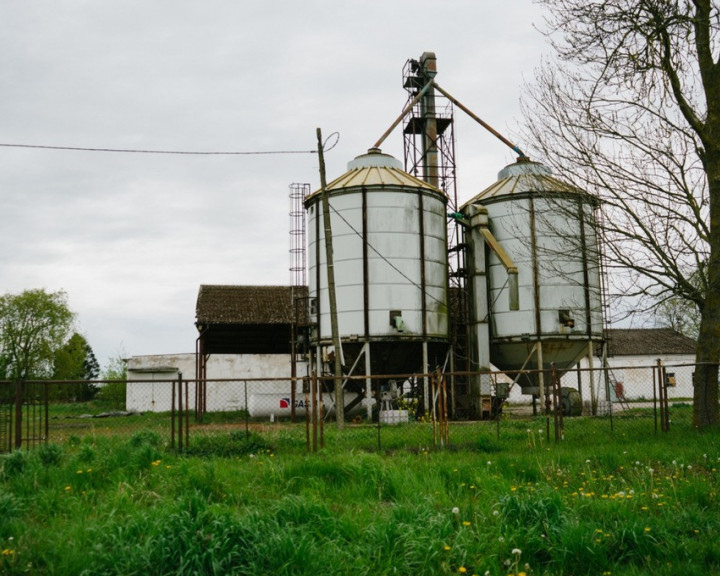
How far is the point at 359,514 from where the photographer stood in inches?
296

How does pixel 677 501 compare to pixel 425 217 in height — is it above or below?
below

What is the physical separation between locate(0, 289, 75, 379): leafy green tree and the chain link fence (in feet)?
40.2

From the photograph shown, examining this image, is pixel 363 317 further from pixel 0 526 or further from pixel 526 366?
pixel 0 526

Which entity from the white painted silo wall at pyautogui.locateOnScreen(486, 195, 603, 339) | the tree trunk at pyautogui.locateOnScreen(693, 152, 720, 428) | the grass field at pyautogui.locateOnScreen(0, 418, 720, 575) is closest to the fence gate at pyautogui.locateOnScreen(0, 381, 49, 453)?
the grass field at pyautogui.locateOnScreen(0, 418, 720, 575)

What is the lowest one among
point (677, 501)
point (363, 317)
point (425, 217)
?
point (677, 501)

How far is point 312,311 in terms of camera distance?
83.0 feet

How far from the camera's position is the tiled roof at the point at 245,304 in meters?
29.9

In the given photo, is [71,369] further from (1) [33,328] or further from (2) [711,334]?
(2) [711,334]

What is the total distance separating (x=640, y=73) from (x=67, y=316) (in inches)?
2253

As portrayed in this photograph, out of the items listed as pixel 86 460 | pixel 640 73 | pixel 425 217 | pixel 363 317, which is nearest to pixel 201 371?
pixel 363 317

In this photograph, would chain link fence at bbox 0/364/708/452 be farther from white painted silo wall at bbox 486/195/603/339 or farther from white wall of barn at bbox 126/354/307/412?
white painted silo wall at bbox 486/195/603/339

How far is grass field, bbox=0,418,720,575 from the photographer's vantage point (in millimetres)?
6004

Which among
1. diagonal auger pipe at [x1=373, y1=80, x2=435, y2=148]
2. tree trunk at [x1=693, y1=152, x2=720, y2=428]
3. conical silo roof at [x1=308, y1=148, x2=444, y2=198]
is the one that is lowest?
tree trunk at [x1=693, y1=152, x2=720, y2=428]

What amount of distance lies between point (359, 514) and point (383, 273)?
1628 cm
